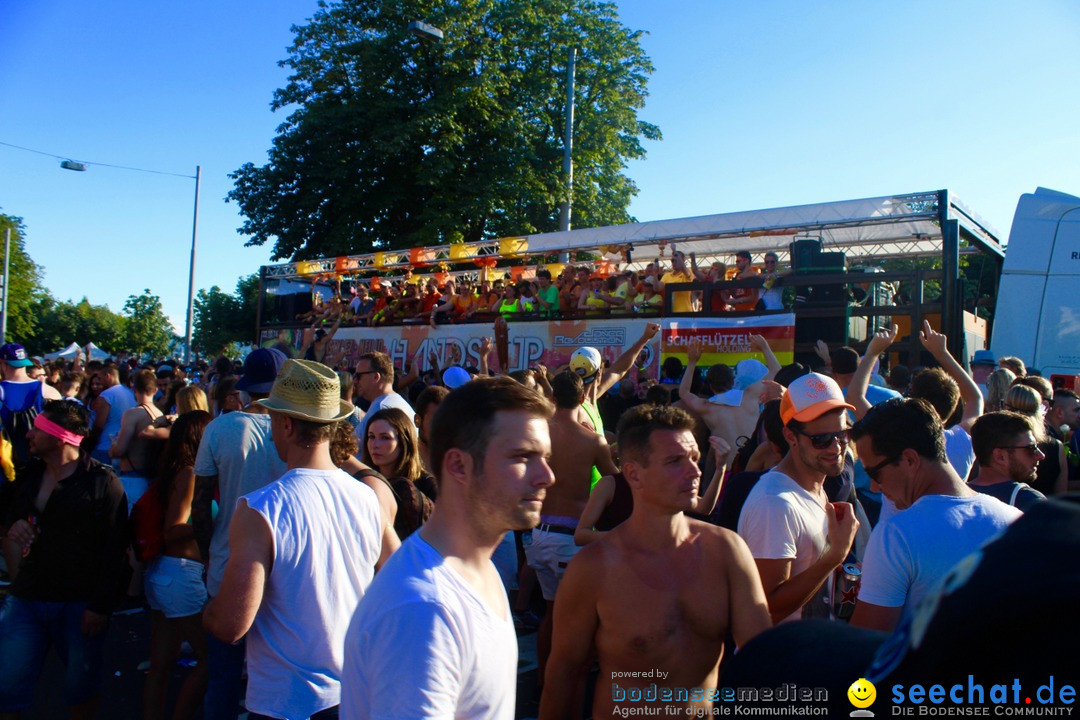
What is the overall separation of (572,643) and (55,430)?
3.11 metres

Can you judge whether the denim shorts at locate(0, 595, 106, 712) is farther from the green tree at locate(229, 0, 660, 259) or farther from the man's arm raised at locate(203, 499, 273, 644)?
the green tree at locate(229, 0, 660, 259)

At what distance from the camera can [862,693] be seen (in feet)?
2.31

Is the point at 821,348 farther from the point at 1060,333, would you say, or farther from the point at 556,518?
the point at 1060,333

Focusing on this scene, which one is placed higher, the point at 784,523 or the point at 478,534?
the point at 478,534

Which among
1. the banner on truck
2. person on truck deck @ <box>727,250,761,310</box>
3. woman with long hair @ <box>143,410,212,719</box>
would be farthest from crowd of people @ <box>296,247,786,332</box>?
woman with long hair @ <box>143,410,212,719</box>

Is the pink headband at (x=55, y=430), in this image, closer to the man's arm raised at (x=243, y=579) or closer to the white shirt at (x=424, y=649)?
the man's arm raised at (x=243, y=579)

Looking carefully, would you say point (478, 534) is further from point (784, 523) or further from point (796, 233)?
point (796, 233)

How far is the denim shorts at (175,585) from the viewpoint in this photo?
165 inches

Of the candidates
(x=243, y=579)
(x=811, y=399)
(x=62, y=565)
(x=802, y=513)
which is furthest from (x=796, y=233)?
(x=243, y=579)

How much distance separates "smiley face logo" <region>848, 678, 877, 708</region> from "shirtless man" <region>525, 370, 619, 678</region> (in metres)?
4.35

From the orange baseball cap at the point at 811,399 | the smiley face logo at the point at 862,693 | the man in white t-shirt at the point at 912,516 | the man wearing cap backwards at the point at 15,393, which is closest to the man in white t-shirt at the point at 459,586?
the smiley face logo at the point at 862,693

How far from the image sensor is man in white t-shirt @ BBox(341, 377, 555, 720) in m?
1.58

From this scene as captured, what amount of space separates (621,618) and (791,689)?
1924 mm

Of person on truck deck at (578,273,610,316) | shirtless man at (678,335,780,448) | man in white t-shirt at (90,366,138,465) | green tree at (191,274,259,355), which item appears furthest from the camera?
green tree at (191,274,259,355)
